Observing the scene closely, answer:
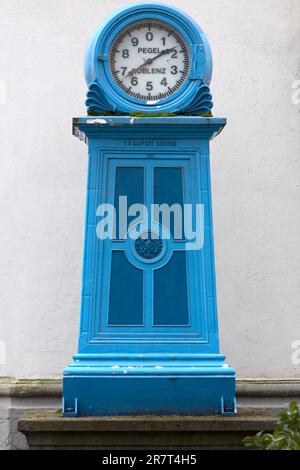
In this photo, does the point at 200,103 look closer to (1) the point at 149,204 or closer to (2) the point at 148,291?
(1) the point at 149,204

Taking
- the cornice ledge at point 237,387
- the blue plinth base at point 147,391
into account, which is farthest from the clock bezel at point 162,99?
the cornice ledge at point 237,387

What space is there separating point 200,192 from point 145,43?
3.28 ft

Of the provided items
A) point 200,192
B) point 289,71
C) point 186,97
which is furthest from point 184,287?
point 289,71

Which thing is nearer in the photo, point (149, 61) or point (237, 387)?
point (149, 61)

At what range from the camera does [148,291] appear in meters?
6.65

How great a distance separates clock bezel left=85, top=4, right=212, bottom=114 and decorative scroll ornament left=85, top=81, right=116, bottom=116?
0.02m

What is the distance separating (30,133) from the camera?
8062mm

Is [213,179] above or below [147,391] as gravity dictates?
above

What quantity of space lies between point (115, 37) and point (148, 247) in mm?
1332

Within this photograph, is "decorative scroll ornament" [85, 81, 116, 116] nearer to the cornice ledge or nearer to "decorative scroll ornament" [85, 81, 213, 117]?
"decorative scroll ornament" [85, 81, 213, 117]

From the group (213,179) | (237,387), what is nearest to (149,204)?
(213,179)

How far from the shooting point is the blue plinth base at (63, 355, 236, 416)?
644 cm
